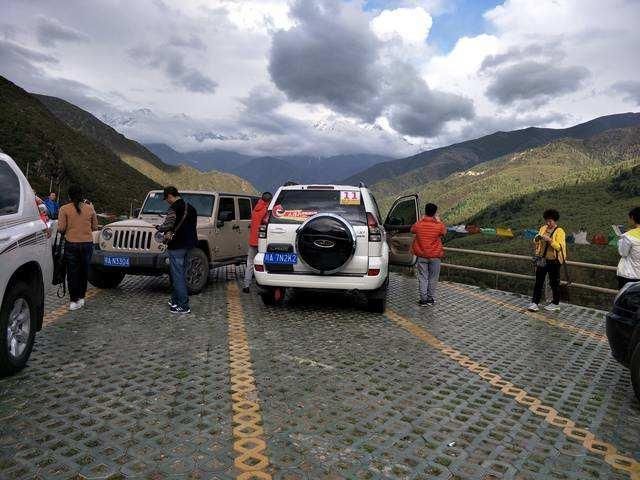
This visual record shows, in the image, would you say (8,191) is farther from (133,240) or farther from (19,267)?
(133,240)

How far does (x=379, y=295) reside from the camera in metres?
7.12

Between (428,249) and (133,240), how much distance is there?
513 cm

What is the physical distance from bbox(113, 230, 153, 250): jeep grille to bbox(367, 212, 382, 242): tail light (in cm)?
384

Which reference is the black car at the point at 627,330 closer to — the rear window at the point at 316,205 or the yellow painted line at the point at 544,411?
the yellow painted line at the point at 544,411

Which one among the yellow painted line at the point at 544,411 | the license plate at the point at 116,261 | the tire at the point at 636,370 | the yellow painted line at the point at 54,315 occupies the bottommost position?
the yellow painted line at the point at 544,411

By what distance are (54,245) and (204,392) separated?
15.0 feet

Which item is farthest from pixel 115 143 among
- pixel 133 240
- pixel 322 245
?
pixel 322 245

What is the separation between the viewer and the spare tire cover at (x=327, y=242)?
658 cm

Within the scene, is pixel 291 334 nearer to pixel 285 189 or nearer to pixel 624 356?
pixel 285 189

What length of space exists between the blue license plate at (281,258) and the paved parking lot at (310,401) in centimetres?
81

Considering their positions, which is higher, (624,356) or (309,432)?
(624,356)

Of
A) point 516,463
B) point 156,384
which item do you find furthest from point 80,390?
point 516,463

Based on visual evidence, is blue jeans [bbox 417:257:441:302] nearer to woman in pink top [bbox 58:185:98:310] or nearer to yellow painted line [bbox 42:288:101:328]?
woman in pink top [bbox 58:185:98:310]

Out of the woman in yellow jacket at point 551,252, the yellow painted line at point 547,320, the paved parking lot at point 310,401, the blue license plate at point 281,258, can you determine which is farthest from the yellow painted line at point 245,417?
the woman in yellow jacket at point 551,252
